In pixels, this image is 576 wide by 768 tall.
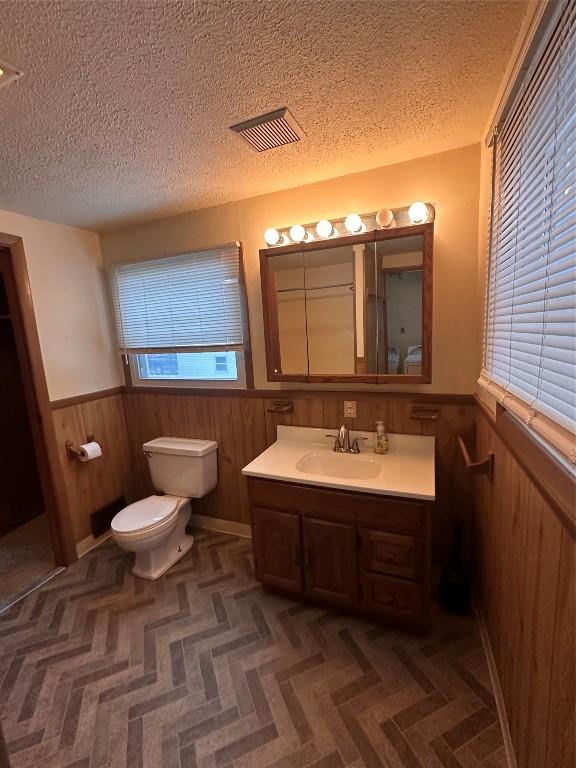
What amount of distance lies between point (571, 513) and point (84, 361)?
2.81 meters

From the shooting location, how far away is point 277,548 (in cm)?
186

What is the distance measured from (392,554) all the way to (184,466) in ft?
4.88

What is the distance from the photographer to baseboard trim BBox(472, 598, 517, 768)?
3.87 ft

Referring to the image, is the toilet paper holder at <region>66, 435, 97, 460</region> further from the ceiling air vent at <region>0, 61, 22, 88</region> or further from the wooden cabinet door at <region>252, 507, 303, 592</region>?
the ceiling air vent at <region>0, 61, 22, 88</region>

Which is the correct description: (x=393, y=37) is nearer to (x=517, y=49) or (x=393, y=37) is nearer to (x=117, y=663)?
(x=517, y=49)

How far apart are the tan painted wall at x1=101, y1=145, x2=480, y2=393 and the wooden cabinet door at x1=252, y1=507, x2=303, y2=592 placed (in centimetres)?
82

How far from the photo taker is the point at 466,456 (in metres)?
1.57

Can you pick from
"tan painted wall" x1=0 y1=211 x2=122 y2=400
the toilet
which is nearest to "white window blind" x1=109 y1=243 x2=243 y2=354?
"tan painted wall" x1=0 y1=211 x2=122 y2=400

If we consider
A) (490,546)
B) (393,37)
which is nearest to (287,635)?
Result: (490,546)

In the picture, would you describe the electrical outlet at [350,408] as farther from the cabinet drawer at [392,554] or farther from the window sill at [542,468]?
the window sill at [542,468]

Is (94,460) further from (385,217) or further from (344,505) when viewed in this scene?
(385,217)

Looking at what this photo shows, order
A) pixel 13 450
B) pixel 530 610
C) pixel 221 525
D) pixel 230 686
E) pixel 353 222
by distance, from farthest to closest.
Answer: pixel 13 450
pixel 221 525
pixel 353 222
pixel 230 686
pixel 530 610

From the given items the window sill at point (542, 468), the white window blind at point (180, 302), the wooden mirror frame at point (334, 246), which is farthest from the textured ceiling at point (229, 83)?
the window sill at point (542, 468)

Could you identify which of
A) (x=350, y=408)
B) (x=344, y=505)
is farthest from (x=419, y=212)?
(x=344, y=505)
